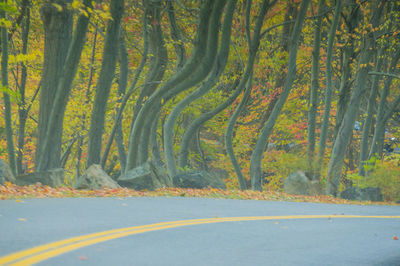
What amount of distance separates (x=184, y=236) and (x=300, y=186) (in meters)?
12.5

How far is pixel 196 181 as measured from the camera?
1580 cm

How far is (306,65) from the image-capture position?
2697cm

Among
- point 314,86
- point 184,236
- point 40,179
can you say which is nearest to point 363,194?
point 314,86

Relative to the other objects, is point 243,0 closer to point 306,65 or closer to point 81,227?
point 306,65

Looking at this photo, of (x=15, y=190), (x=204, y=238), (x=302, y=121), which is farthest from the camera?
(x=302, y=121)

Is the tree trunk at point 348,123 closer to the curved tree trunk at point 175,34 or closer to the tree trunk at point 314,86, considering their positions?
the tree trunk at point 314,86

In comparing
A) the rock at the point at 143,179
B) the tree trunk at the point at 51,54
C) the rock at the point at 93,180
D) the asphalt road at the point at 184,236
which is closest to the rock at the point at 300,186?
the rock at the point at 143,179

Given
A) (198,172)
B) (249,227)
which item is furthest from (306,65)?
(249,227)

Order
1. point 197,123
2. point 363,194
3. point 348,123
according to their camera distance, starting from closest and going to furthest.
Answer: point 363,194 < point 348,123 < point 197,123

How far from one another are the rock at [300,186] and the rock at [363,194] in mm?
1090

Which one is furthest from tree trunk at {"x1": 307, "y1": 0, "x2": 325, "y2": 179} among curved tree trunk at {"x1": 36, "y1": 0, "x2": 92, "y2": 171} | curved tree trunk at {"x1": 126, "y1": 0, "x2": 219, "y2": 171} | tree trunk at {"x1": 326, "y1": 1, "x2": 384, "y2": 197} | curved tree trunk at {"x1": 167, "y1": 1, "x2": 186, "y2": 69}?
curved tree trunk at {"x1": 36, "y1": 0, "x2": 92, "y2": 171}

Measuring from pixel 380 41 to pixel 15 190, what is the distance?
1556 cm

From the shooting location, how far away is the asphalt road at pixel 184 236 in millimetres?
5086

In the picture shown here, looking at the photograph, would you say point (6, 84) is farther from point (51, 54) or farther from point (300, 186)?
point (300, 186)
